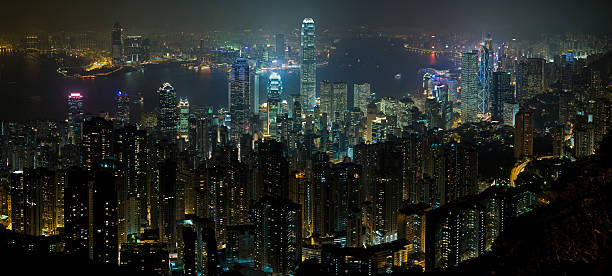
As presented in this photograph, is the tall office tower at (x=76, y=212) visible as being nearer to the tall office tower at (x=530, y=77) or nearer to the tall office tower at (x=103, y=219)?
the tall office tower at (x=103, y=219)

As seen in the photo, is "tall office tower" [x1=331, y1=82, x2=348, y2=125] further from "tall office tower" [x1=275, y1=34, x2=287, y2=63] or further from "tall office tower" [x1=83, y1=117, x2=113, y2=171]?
"tall office tower" [x1=83, y1=117, x2=113, y2=171]

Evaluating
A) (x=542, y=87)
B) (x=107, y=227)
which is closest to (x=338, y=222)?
(x=107, y=227)

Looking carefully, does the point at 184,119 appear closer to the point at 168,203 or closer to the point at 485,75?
the point at 168,203

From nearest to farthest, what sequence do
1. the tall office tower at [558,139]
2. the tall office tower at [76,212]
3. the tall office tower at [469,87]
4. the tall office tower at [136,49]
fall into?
the tall office tower at [76,212] < the tall office tower at [558,139] < the tall office tower at [136,49] < the tall office tower at [469,87]

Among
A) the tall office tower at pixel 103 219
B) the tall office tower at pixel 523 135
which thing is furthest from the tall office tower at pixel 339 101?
the tall office tower at pixel 103 219

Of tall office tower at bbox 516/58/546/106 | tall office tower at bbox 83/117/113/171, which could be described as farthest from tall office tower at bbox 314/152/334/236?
tall office tower at bbox 516/58/546/106

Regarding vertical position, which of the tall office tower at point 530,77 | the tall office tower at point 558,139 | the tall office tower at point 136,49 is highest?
the tall office tower at point 136,49

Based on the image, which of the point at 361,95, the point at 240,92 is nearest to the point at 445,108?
the point at 361,95
